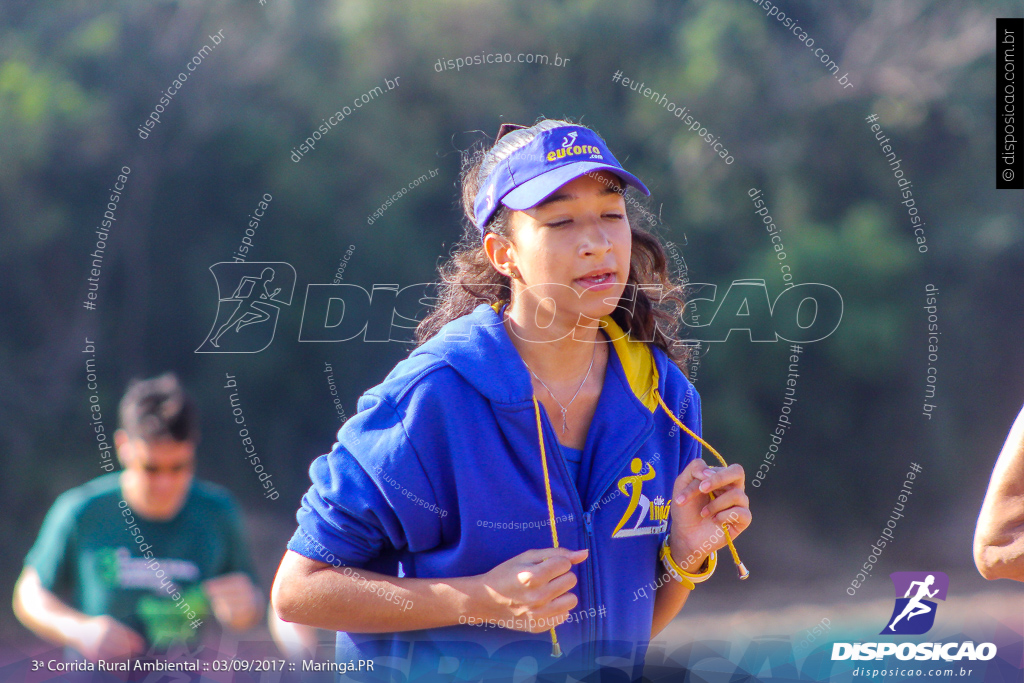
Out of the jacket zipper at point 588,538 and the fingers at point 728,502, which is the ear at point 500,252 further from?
the fingers at point 728,502

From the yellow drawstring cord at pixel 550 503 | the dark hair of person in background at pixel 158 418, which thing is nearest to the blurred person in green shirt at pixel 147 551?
the dark hair of person in background at pixel 158 418

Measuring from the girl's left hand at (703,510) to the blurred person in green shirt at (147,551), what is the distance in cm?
116

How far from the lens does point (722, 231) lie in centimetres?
472

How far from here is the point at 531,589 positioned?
1.24 m

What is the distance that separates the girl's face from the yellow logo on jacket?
0.28 meters

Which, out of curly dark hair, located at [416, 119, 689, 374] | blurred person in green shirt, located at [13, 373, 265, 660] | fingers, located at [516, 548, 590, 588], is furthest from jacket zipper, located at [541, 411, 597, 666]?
blurred person in green shirt, located at [13, 373, 265, 660]

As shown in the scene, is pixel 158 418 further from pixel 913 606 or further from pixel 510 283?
pixel 913 606

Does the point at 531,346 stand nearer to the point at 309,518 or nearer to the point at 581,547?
the point at 581,547

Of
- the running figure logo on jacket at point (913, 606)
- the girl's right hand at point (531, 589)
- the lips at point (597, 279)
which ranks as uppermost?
the lips at point (597, 279)

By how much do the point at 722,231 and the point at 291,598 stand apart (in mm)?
3834

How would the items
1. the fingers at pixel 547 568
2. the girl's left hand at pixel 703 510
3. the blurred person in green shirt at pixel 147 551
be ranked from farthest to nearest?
the blurred person in green shirt at pixel 147 551
the girl's left hand at pixel 703 510
the fingers at pixel 547 568

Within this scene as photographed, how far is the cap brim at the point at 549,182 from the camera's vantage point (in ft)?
4.53

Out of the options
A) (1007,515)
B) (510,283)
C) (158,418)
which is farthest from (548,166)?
(158,418)

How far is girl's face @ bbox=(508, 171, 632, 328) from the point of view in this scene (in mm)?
1384
